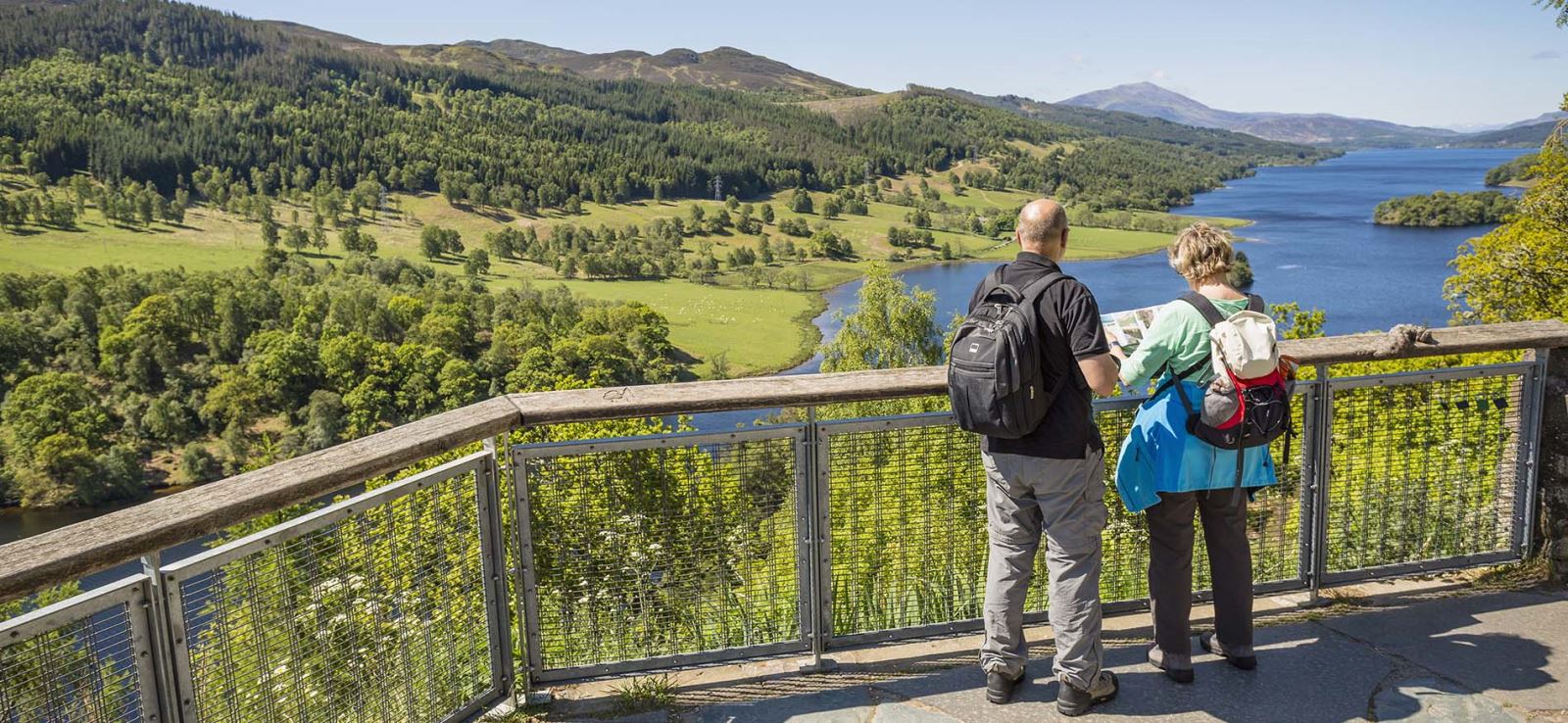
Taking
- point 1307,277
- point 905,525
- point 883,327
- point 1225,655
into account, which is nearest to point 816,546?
point 905,525

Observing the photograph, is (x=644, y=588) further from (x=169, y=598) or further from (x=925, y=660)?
(x=169, y=598)

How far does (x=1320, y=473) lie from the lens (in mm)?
4367

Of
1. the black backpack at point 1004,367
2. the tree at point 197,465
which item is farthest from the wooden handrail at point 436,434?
the tree at point 197,465

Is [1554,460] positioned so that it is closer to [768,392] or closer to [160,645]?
[768,392]

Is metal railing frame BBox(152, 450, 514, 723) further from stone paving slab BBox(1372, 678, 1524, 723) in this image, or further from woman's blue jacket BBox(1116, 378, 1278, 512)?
stone paving slab BBox(1372, 678, 1524, 723)

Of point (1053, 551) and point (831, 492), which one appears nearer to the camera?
point (1053, 551)

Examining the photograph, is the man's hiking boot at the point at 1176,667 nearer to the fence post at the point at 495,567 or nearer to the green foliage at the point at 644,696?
the green foliage at the point at 644,696

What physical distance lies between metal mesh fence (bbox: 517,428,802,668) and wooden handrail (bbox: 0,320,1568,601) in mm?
147

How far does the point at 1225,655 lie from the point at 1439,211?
14858cm

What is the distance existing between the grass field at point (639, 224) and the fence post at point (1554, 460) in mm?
88154

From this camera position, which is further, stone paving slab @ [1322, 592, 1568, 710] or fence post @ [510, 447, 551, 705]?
stone paving slab @ [1322, 592, 1568, 710]

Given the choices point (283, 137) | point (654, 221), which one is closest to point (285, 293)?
point (654, 221)

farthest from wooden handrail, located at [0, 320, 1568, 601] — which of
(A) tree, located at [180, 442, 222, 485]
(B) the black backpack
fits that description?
(A) tree, located at [180, 442, 222, 485]

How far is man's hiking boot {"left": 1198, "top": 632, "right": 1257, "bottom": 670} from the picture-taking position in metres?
3.71
